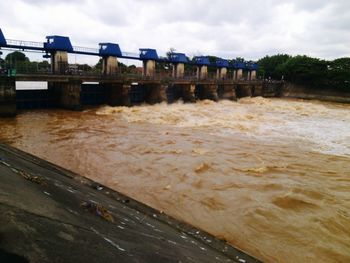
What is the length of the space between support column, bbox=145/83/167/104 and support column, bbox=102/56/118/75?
16.8 feet

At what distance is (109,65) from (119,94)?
3711 millimetres

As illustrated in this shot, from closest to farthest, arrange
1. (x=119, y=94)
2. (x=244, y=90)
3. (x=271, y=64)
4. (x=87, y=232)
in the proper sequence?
(x=87, y=232)
(x=119, y=94)
(x=244, y=90)
(x=271, y=64)

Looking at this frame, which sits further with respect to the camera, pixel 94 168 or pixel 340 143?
pixel 340 143

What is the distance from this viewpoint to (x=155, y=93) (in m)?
35.0

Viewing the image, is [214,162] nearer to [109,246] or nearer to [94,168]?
[94,168]

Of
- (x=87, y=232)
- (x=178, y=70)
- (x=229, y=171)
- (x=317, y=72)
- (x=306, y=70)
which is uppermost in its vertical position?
(x=306, y=70)

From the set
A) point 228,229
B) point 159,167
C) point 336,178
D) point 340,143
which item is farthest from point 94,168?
point 340,143

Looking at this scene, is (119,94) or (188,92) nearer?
(119,94)

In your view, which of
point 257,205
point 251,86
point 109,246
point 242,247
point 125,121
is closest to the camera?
point 109,246

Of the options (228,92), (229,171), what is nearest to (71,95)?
(229,171)

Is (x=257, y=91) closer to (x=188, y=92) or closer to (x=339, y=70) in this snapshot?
(x=339, y=70)

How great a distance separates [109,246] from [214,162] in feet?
30.0

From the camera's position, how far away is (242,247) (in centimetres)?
680

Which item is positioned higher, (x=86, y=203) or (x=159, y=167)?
(x=86, y=203)
